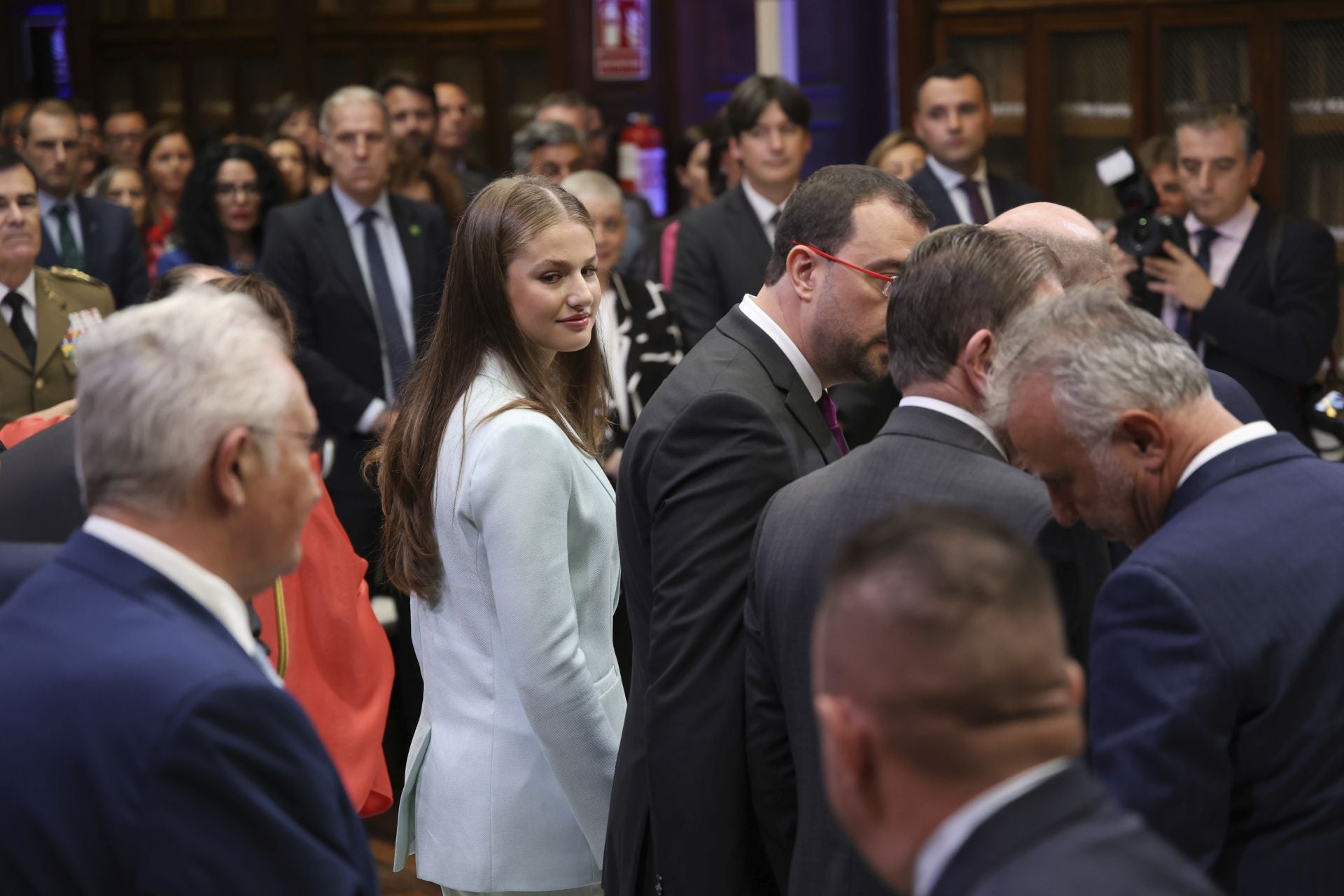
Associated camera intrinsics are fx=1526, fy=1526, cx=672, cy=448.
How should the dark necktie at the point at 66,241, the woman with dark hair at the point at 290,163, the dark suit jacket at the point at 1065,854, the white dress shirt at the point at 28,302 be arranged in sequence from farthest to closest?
the woman with dark hair at the point at 290,163
the dark necktie at the point at 66,241
the white dress shirt at the point at 28,302
the dark suit jacket at the point at 1065,854

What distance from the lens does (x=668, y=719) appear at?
1.91 m

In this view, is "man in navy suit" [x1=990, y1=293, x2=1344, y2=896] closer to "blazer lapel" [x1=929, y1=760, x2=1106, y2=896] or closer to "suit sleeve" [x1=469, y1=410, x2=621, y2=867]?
"blazer lapel" [x1=929, y1=760, x2=1106, y2=896]

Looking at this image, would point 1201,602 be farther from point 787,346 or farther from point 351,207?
A: point 351,207

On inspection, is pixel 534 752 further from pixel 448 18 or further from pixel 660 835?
pixel 448 18

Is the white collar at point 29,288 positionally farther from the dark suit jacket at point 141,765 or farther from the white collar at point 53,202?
the dark suit jacket at point 141,765

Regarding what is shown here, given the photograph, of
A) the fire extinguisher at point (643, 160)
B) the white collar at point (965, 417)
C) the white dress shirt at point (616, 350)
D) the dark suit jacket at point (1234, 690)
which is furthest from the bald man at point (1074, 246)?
the fire extinguisher at point (643, 160)

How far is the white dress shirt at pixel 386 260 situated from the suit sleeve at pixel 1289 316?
2.44 metres

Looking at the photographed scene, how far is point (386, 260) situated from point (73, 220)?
125 centimetres

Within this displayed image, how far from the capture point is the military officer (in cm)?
373

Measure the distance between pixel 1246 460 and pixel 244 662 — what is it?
1.02 m

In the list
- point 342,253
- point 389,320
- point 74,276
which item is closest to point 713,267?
point 389,320

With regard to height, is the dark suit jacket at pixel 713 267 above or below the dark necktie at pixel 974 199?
below

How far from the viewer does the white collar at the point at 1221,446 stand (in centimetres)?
160

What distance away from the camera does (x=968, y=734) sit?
98cm
